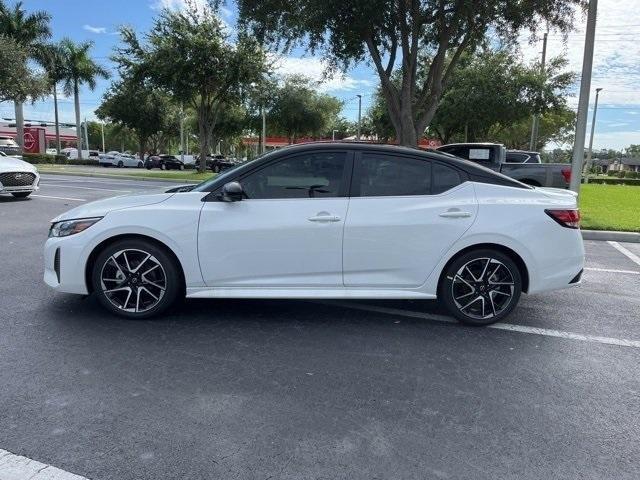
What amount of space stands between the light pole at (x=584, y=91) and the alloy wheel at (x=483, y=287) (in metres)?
7.15

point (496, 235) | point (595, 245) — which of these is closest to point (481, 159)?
point (595, 245)

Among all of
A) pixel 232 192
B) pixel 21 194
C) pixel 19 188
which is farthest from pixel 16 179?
pixel 232 192

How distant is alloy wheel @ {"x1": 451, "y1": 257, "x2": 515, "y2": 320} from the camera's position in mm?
4492

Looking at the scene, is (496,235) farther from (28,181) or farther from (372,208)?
(28,181)

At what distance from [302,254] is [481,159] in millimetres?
11108

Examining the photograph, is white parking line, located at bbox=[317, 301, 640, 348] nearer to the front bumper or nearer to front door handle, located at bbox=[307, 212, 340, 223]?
front door handle, located at bbox=[307, 212, 340, 223]

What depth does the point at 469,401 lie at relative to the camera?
3252mm

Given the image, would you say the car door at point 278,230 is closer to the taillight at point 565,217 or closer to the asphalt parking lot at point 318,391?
the asphalt parking lot at point 318,391

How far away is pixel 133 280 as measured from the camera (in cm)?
445

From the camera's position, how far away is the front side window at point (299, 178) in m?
4.43

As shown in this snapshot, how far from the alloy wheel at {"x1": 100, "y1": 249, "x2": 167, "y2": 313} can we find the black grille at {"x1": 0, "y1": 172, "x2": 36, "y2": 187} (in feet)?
32.0

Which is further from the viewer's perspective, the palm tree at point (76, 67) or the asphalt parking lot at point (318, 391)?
the palm tree at point (76, 67)

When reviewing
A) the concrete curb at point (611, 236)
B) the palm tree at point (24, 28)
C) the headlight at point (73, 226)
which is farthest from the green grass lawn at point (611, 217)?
the palm tree at point (24, 28)

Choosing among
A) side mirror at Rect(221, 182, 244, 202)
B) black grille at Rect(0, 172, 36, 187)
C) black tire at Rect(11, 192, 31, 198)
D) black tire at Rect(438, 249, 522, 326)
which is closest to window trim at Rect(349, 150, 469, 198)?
black tire at Rect(438, 249, 522, 326)
